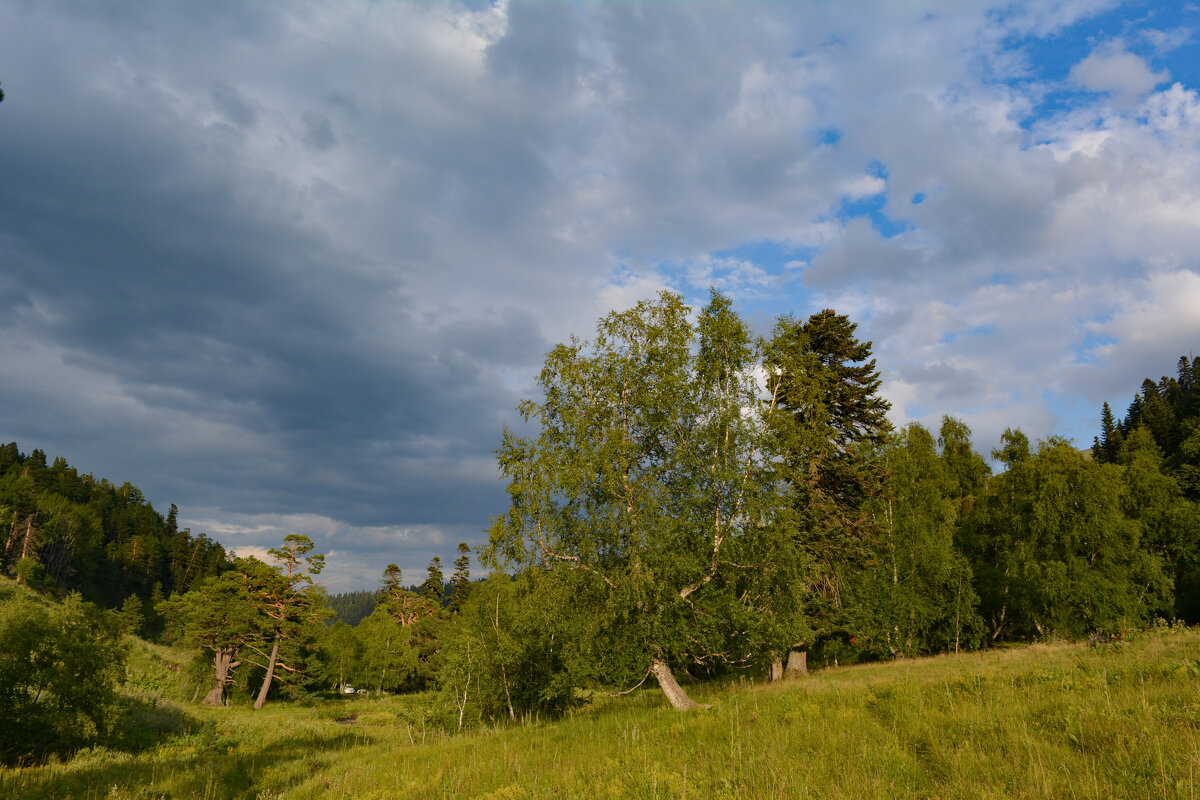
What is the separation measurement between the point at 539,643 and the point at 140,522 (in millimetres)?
196400

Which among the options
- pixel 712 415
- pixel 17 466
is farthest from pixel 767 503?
pixel 17 466

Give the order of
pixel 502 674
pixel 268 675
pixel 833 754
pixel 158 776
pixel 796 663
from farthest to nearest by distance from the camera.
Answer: pixel 268 675 → pixel 796 663 → pixel 502 674 → pixel 158 776 → pixel 833 754

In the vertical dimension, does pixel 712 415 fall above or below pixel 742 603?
above

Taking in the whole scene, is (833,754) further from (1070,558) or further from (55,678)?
(1070,558)

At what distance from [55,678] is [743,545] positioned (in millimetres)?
21674

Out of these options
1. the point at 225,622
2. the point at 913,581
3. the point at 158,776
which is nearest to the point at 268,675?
the point at 225,622

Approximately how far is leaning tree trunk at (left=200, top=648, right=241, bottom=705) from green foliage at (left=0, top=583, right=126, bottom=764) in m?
39.6

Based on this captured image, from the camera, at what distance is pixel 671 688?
15031 mm

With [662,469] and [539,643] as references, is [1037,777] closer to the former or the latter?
[662,469]

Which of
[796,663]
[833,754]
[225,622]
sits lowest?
[225,622]

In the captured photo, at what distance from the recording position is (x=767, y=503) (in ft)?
52.3

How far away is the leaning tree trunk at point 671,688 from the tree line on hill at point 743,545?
8 cm

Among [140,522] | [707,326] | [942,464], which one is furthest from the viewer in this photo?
[140,522]

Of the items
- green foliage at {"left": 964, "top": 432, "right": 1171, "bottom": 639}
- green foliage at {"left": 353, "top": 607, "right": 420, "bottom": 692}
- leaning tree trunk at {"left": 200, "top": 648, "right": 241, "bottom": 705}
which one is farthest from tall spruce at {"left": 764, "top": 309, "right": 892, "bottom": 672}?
green foliage at {"left": 353, "top": 607, "right": 420, "bottom": 692}
